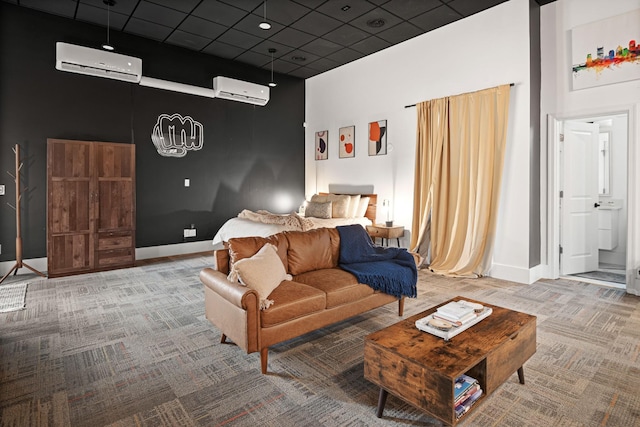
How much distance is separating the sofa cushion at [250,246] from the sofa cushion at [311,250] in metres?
0.07

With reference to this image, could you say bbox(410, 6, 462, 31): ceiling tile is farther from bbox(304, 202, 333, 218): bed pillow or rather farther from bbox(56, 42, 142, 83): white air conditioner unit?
bbox(56, 42, 142, 83): white air conditioner unit

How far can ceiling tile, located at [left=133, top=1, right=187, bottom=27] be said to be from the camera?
4824mm

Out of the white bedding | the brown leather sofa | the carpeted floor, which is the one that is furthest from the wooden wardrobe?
the brown leather sofa

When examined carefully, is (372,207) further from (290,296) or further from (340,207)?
(290,296)

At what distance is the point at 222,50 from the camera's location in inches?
250

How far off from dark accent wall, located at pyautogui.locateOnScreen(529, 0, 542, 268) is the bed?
2.52 m

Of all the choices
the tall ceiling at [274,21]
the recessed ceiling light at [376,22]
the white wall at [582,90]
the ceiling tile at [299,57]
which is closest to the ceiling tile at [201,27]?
the tall ceiling at [274,21]

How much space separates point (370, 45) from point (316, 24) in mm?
1207

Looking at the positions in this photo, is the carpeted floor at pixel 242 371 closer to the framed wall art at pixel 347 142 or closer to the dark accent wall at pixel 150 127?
the dark accent wall at pixel 150 127

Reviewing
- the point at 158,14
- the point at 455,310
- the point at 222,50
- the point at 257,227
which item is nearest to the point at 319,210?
the point at 257,227

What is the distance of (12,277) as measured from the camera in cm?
483

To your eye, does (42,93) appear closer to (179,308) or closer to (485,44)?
(179,308)

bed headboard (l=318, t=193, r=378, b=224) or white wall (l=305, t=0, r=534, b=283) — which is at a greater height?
white wall (l=305, t=0, r=534, b=283)

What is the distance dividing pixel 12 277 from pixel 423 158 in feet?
19.9
